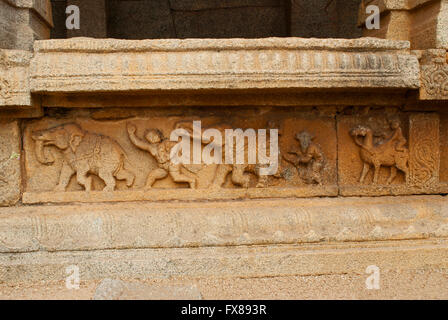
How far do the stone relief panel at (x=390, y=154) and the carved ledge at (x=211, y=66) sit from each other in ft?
1.63

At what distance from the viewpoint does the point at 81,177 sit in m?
3.17

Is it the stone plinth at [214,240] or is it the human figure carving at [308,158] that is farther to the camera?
the human figure carving at [308,158]

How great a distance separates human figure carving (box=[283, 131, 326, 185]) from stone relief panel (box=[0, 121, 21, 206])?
1.97m

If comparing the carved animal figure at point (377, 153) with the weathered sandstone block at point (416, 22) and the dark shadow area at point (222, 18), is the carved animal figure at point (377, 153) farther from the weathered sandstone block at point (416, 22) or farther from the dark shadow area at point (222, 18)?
the dark shadow area at point (222, 18)

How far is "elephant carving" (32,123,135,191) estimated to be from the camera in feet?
10.3

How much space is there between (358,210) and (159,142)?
1.56 m

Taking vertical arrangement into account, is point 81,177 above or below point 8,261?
above

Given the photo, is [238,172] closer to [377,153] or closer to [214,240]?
[214,240]

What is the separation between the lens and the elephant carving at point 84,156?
3154 millimetres

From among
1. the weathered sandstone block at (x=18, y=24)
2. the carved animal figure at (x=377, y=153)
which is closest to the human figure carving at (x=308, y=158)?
the carved animal figure at (x=377, y=153)

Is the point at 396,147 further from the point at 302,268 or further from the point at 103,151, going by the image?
the point at 103,151

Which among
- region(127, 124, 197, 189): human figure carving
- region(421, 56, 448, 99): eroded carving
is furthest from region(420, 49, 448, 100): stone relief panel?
region(127, 124, 197, 189): human figure carving

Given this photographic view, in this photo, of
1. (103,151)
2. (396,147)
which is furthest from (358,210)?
(103,151)

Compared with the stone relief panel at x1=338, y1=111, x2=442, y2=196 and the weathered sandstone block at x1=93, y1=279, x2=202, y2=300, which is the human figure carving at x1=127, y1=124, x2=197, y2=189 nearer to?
the weathered sandstone block at x1=93, y1=279, x2=202, y2=300
